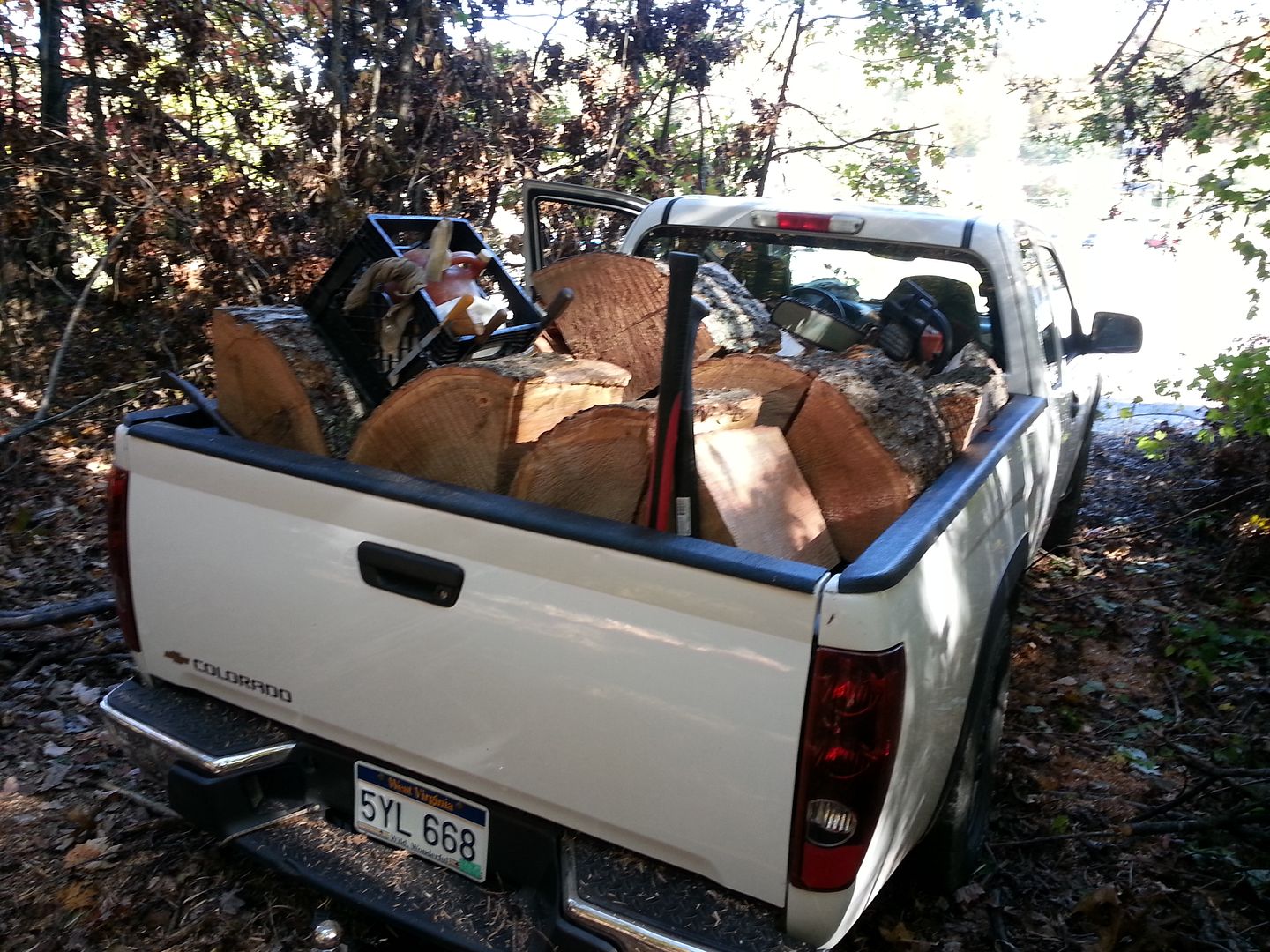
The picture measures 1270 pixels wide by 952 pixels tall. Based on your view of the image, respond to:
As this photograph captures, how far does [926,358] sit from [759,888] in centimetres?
235

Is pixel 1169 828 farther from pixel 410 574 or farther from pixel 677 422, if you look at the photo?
pixel 410 574

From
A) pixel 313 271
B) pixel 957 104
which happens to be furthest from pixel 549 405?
pixel 957 104

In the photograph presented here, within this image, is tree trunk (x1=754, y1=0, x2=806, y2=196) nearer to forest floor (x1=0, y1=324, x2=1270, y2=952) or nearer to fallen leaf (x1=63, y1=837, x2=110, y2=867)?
forest floor (x1=0, y1=324, x2=1270, y2=952)

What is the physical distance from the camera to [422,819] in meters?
2.29

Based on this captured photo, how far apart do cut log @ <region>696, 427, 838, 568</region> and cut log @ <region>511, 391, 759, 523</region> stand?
0.10 m

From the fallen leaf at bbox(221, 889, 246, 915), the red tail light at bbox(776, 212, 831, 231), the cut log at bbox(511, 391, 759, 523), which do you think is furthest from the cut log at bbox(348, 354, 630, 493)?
the red tail light at bbox(776, 212, 831, 231)

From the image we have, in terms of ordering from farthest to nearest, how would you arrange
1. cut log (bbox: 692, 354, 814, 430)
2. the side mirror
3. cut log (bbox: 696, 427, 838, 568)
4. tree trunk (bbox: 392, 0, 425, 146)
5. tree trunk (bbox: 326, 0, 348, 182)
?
tree trunk (bbox: 392, 0, 425, 146), tree trunk (bbox: 326, 0, 348, 182), the side mirror, cut log (bbox: 692, 354, 814, 430), cut log (bbox: 696, 427, 838, 568)

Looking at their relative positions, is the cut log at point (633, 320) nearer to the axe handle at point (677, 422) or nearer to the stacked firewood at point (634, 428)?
the stacked firewood at point (634, 428)

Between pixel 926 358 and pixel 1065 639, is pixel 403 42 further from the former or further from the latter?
pixel 1065 639

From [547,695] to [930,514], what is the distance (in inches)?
35.9

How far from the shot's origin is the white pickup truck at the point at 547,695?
72.4 inches

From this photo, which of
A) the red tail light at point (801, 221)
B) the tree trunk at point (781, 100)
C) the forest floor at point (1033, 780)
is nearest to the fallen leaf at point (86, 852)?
the forest floor at point (1033, 780)

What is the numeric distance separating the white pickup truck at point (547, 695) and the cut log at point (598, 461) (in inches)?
7.8

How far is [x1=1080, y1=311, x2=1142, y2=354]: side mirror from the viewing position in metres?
4.49
